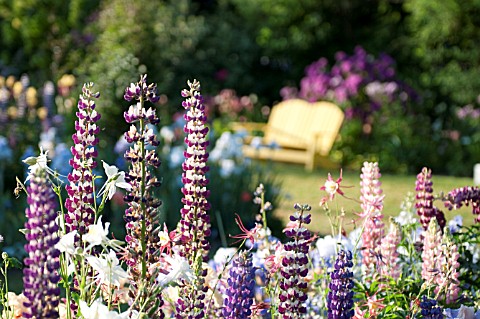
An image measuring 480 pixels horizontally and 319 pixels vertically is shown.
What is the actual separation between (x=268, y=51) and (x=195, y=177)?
13.1 meters

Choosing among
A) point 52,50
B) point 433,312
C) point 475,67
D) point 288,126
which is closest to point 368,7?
point 475,67

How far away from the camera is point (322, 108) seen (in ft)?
38.3

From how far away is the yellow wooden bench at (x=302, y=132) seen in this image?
1098 cm

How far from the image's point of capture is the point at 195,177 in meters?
1.86

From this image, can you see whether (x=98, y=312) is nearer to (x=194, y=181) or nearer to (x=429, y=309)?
(x=194, y=181)

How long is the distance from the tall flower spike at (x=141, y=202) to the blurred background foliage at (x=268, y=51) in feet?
24.6

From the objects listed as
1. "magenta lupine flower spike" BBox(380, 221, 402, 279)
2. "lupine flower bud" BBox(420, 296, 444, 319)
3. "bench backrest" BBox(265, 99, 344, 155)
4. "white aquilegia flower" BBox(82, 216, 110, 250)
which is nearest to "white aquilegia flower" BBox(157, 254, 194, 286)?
"white aquilegia flower" BBox(82, 216, 110, 250)

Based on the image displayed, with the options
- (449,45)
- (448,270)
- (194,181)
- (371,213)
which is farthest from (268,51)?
(194,181)

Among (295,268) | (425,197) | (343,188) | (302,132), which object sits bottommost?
(343,188)

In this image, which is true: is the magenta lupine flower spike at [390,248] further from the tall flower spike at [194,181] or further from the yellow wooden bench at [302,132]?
the yellow wooden bench at [302,132]

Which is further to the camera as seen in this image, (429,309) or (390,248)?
(390,248)

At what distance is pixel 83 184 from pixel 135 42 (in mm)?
9002

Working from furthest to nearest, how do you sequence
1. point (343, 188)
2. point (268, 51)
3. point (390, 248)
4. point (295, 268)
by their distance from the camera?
point (268, 51)
point (343, 188)
point (390, 248)
point (295, 268)

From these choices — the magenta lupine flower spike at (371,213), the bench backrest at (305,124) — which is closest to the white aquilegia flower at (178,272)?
the magenta lupine flower spike at (371,213)
